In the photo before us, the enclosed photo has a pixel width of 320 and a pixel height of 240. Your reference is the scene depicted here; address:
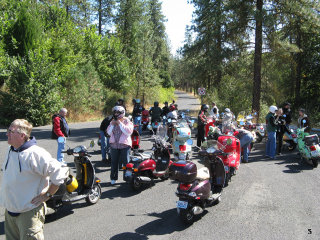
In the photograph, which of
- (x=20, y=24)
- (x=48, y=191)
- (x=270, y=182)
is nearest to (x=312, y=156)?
(x=270, y=182)

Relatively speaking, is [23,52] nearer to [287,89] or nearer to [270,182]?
[270,182]

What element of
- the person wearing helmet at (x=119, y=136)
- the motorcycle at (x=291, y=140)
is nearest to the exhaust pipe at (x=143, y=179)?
the person wearing helmet at (x=119, y=136)

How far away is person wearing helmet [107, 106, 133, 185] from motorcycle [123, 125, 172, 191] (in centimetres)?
28

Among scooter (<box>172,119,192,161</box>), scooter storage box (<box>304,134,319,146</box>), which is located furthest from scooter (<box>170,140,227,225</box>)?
scooter storage box (<box>304,134,319,146</box>)

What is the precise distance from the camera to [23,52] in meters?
19.9

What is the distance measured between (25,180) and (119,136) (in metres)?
3.78

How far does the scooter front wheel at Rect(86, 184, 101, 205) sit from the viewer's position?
589 centimetres

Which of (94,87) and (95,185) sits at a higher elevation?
(94,87)

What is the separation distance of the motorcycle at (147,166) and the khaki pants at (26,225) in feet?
10.6

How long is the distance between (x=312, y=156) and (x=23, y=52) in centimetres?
1855

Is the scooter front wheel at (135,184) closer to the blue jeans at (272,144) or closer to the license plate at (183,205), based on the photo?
the license plate at (183,205)

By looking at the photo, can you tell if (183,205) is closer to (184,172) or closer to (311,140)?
(184,172)

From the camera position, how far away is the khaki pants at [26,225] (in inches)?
124

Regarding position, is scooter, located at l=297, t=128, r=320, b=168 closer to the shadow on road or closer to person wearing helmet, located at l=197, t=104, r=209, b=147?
person wearing helmet, located at l=197, t=104, r=209, b=147
